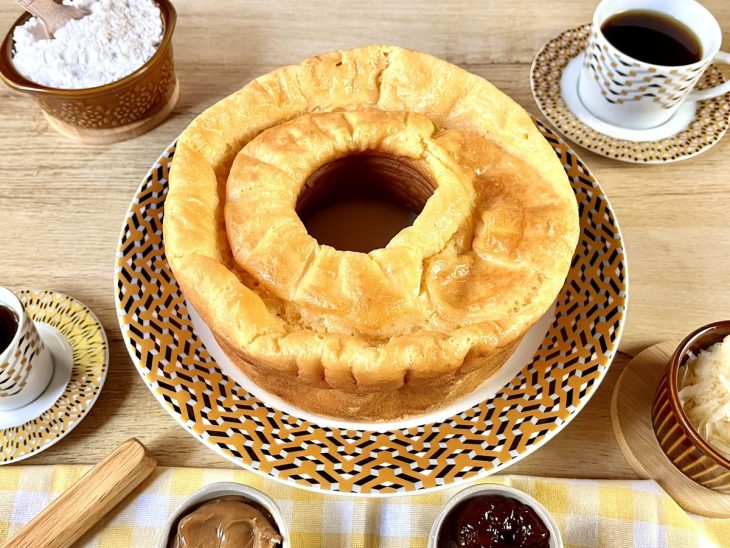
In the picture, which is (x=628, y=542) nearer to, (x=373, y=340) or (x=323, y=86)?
(x=373, y=340)

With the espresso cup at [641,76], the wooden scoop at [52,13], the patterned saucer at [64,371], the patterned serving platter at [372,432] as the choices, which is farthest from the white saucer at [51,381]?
the espresso cup at [641,76]

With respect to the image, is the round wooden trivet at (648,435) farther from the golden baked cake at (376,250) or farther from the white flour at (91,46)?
the white flour at (91,46)

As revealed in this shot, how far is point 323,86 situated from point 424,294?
610 mm

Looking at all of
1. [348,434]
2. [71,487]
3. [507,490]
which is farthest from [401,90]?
[71,487]

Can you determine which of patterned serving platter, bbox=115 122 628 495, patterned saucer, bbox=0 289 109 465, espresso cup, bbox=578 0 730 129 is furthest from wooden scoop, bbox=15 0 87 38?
espresso cup, bbox=578 0 730 129

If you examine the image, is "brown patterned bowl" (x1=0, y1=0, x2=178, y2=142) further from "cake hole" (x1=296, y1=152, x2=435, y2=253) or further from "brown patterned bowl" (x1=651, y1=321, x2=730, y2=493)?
"brown patterned bowl" (x1=651, y1=321, x2=730, y2=493)

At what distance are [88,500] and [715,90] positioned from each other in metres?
1.95

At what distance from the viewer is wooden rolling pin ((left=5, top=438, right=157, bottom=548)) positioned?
142 centimetres

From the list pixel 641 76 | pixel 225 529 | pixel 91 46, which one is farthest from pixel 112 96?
pixel 641 76

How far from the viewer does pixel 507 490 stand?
137 centimetres

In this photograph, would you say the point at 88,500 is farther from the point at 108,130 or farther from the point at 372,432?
the point at 108,130

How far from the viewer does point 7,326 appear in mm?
1547

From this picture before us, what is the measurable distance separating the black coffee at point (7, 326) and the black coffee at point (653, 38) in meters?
1.72

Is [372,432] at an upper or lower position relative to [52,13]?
lower
